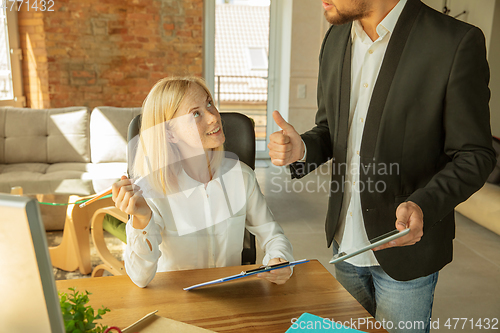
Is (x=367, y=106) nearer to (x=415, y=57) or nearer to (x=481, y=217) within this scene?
(x=415, y=57)

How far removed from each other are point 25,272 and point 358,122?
97cm

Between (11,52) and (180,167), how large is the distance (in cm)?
451

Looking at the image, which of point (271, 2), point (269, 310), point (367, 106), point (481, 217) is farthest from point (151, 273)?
point (271, 2)

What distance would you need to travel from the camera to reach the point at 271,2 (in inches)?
219

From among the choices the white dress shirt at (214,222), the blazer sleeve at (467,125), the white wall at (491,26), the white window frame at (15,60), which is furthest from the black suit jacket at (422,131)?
the white window frame at (15,60)

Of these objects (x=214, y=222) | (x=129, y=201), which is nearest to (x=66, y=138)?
(x=214, y=222)

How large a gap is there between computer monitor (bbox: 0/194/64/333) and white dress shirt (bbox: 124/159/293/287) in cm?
73

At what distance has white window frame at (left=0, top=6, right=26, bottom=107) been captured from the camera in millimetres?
4723

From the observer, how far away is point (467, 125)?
960 mm

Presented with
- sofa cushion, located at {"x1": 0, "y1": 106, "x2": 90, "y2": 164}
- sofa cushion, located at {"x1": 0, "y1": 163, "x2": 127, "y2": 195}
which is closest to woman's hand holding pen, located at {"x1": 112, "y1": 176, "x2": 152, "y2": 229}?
sofa cushion, located at {"x1": 0, "y1": 163, "x2": 127, "y2": 195}

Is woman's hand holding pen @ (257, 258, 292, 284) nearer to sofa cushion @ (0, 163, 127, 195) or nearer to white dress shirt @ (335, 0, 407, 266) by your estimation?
white dress shirt @ (335, 0, 407, 266)

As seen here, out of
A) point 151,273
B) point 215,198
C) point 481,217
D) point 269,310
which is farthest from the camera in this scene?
point 481,217

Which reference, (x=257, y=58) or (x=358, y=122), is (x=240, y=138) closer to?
(x=358, y=122)

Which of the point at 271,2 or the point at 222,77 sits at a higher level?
the point at 271,2
